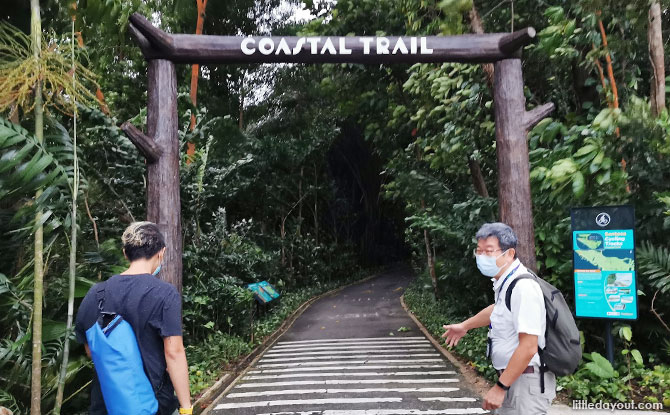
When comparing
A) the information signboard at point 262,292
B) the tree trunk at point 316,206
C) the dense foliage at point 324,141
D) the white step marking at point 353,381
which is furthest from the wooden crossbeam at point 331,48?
the tree trunk at point 316,206

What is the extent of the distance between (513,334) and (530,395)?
12.4 inches

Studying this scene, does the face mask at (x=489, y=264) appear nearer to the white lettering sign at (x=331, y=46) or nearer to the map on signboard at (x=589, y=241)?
the white lettering sign at (x=331, y=46)

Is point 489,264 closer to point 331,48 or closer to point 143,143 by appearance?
point 331,48

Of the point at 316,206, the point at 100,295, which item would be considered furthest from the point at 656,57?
the point at 316,206

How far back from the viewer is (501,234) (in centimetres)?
278

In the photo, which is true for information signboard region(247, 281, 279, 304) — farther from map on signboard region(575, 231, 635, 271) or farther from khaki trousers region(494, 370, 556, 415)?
khaki trousers region(494, 370, 556, 415)

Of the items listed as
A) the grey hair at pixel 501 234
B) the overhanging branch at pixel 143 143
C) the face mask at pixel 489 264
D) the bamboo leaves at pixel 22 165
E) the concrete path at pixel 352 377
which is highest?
the overhanging branch at pixel 143 143

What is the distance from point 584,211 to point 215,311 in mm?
6877

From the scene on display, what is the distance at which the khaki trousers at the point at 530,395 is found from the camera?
8.56 feet

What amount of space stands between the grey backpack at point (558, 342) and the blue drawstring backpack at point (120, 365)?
1.85m

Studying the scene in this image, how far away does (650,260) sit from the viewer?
5156 mm

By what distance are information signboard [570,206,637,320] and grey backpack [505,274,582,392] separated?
109 inches

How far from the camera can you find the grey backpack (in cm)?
255

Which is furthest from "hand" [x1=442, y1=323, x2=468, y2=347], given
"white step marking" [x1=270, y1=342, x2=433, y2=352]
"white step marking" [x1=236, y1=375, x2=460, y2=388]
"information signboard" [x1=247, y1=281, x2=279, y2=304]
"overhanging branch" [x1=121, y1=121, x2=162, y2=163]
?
"information signboard" [x1=247, y1=281, x2=279, y2=304]
